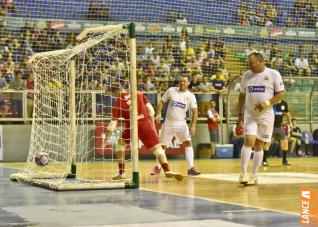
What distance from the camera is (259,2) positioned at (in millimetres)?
29219

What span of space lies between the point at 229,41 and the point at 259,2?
2.06 meters

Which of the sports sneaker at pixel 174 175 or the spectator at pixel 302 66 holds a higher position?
the spectator at pixel 302 66

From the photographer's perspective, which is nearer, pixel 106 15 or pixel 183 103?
pixel 183 103

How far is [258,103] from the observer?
11992 millimetres

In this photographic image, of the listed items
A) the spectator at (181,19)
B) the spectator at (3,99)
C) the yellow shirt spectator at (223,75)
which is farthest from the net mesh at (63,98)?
the spectator at (181,19)

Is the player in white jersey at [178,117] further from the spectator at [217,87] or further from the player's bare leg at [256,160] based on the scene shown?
the spectator at [217,87]

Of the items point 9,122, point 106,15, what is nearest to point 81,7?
point 106,15

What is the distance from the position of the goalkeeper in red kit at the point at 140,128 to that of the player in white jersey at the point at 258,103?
1673 millimetres

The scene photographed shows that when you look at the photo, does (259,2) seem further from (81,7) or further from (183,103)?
(183,103)

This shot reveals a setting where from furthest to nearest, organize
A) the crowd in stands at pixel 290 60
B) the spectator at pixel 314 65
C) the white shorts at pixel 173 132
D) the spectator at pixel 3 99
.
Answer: the spectator at pixel 314 65, the crowd in stands at pixel 290 60, the spectator at pixel 3 99, the white shorts at pixel 173 132

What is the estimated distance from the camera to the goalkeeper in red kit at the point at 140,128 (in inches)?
514

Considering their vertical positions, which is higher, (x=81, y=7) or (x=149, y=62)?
(x=81, y=7)

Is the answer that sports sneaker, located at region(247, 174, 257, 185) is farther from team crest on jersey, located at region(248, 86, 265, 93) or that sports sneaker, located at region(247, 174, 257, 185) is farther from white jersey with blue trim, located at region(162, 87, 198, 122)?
white jersey with blue trim, located at region(162, 87, 198, 122)

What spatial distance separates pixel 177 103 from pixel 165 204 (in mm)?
6580
